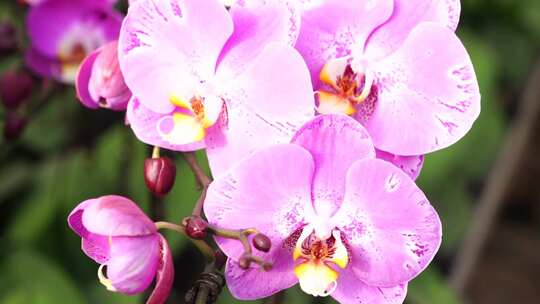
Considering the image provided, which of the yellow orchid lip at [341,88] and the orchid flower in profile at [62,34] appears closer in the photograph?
the yellow orchid lip at [341,88]

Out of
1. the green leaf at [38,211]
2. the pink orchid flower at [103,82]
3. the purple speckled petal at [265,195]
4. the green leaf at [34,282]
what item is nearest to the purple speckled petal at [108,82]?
the pink orchid flower at [103,82]

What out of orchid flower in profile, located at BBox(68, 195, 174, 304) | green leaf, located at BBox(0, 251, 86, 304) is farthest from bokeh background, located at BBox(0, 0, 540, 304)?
orchid flower in profile, located at BBox(68, 195, 174, 304)

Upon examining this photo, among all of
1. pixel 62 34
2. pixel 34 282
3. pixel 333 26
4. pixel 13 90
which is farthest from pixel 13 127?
pixel 333 26

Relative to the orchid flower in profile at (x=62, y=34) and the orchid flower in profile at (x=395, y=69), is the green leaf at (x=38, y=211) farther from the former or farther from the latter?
the orchid flower in profile at (x=395, y=69)

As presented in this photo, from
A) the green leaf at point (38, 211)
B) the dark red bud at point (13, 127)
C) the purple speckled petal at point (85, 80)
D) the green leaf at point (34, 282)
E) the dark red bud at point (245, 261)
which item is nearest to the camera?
the dark red bud at point (245, 261)

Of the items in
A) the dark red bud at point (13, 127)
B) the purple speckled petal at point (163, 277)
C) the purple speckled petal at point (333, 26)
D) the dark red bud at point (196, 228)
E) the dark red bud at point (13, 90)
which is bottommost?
the dark red bud at point (13, 127)

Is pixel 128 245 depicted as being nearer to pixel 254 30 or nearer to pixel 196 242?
pixel 196 242
